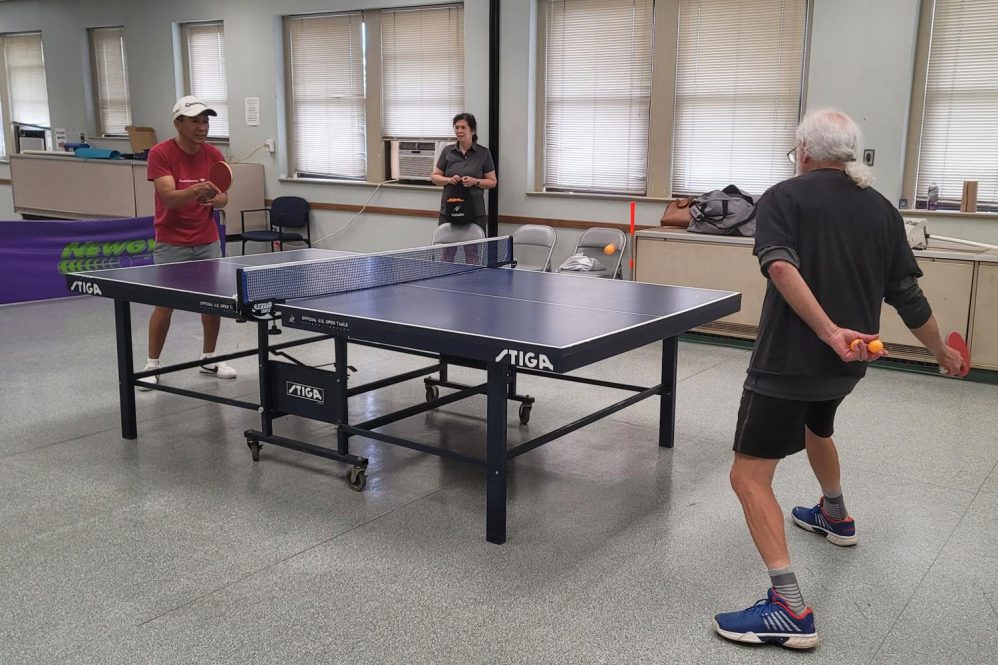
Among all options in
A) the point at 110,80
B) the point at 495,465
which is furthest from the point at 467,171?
the point at 110,80

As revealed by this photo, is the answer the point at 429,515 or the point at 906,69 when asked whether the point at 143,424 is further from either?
the point at 906,69

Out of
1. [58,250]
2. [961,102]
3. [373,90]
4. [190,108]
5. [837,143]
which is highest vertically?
[373,90]

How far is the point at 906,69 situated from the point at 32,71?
1114 centimetres

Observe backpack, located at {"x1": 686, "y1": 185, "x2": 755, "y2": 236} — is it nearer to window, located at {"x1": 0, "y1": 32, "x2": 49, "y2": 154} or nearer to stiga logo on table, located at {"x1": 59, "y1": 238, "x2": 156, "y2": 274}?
stiga logo on table, located at {"x1": 59, "y1": 238, "x2": 156, "y2": 274}

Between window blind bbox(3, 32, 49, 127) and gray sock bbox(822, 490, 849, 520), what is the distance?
12.1 metres

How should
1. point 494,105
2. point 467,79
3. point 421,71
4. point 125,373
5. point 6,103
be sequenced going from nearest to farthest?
point 125,373
point 494,105
point 467,79
point 421,71
point 6,103

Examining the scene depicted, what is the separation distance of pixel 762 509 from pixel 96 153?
377 inches

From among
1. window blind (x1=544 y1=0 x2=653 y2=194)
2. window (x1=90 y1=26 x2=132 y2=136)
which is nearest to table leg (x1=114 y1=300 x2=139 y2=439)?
window blind (x1=544 y1=0 x2=653 y2=194)

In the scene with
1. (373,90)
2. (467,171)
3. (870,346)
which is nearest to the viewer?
(870,346)

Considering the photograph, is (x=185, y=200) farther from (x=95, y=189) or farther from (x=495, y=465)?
(x=95, y=189)

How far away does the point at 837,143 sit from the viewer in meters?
2.59

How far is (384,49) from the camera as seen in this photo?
9.15 m

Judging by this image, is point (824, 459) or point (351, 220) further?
point (351, 220)

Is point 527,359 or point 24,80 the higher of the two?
point 24,80
